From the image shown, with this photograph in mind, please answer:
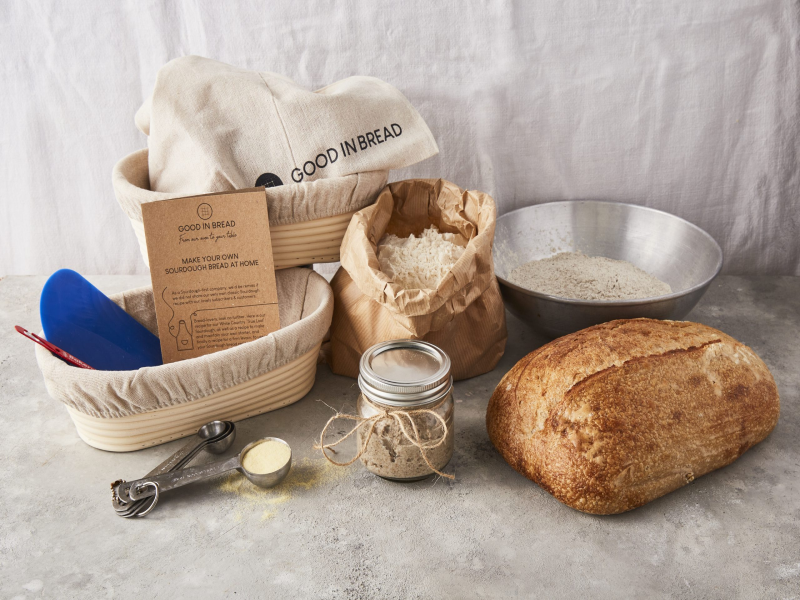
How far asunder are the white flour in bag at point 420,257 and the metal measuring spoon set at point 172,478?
370 millimetres

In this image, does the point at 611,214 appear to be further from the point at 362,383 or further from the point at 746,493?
the point at 362,383

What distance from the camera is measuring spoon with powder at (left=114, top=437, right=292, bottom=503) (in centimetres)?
96

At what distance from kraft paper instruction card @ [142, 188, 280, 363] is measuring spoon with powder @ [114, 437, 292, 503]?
0.25m

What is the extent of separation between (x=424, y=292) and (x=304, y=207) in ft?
1.08

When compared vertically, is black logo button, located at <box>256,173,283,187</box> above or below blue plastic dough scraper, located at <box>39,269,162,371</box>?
above

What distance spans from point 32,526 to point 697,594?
3.21 feet

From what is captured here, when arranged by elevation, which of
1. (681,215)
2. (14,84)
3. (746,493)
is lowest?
(746,493)

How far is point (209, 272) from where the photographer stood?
118cm

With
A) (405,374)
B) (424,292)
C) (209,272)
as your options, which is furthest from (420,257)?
(209,272)

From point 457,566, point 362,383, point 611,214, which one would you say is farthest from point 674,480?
point 611,214

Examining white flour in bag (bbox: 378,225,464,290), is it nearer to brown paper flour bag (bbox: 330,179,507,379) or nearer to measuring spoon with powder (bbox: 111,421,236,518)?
brown paper flour bag (bbox: 330,179,507,379)

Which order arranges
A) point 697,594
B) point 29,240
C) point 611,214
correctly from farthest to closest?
point 29,240 → point 611,214 → point 697,594

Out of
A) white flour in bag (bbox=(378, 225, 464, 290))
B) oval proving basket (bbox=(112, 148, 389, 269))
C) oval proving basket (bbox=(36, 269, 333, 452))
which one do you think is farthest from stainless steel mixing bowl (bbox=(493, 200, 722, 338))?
oval proving basket (bbox=(36, 269, 333, 452))

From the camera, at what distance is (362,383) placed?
0.98 m
